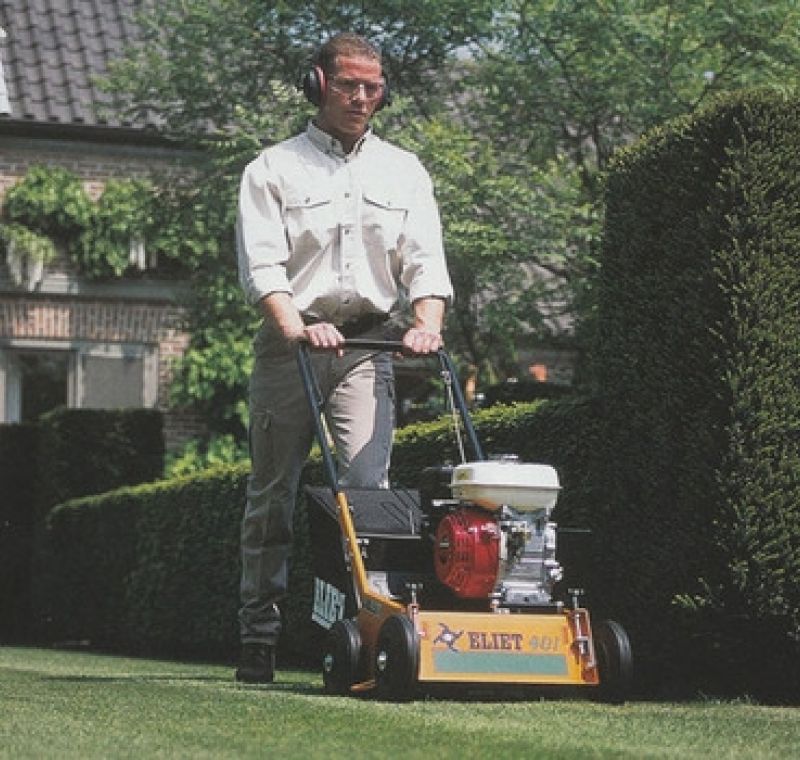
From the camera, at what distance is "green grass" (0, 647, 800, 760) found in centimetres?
480

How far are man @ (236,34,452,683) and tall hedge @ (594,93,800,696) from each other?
0.89 meters

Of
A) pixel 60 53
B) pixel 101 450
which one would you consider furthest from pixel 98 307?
pixel 101 450

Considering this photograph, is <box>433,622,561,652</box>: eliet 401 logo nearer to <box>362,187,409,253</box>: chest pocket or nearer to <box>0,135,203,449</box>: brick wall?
<box>362,187,409,253</box>: chest pocket

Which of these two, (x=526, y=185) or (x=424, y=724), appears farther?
(x=526, y=185)

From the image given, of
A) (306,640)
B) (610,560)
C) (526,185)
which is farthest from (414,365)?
(610,560)

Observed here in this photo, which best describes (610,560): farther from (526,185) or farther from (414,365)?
(414,365)

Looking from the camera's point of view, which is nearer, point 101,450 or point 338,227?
point 338,227

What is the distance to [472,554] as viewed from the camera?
5973 mm

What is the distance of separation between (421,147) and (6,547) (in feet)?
19.1

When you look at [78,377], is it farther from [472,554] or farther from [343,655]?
[472,554]

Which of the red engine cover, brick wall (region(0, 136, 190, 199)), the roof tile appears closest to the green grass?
the red engine cover

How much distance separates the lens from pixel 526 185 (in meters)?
15.8

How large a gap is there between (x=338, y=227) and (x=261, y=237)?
0.27 metres

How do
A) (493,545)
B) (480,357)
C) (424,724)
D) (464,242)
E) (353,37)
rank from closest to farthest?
(424,724) → (493,545) → (353,37) → (464,242) → (480,357)
